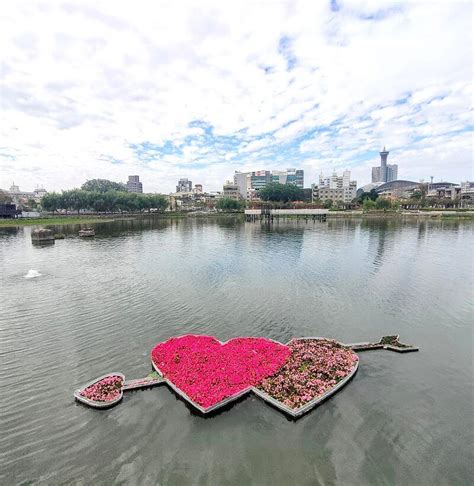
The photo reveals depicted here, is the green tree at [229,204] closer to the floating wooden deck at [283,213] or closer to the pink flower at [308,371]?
the floating wooden deck at [283,213]

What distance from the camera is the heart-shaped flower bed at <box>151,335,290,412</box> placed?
13.5m

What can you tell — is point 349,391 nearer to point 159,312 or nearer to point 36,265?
point 159,312

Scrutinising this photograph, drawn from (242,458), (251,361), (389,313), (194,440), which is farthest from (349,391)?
(389,313)

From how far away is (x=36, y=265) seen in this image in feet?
135

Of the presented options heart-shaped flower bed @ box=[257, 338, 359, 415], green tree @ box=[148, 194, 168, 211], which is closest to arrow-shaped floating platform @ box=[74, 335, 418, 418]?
heart-shaped flower bed @ box=[257, 338, 359, 415]

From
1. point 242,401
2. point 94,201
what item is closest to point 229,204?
point 94,201

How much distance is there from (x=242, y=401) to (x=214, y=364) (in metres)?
2.72

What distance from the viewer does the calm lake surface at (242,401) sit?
10.3 meters

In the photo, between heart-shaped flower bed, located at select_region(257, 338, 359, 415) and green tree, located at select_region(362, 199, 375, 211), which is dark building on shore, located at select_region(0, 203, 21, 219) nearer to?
heart-shaped flower bed, located at select_region(257, 338, 359, 415)

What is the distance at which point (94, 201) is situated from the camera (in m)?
148

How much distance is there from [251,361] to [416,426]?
7528 millimetres

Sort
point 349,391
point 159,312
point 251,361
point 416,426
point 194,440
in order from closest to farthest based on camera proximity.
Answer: point 194,440 → point 416,426 → point 349,391 → point 251,361 → point 159,312

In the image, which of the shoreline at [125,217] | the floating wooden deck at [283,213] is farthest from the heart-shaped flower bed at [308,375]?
the floating wooden deck at [283,213]

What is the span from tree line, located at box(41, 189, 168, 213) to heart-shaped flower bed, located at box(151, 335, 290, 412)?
147887 mm
